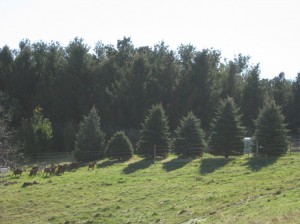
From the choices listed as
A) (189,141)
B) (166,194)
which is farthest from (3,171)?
(166,194)

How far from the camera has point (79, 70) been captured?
66.8 m

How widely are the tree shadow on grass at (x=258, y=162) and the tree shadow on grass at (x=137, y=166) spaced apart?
8.21 meters

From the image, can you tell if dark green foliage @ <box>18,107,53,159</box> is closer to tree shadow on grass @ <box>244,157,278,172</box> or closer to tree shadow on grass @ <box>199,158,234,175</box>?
tree shadow on grass @ <box>199,158,234,175</box>

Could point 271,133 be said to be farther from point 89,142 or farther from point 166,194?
point 89,142

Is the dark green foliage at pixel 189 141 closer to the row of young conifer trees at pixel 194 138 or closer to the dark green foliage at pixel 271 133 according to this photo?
the row of young conifer trees at pixel 194 138

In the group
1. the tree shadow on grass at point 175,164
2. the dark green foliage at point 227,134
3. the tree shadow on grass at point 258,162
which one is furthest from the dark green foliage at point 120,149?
the tree shadow on grass at point 258,162

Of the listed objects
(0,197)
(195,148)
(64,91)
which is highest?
(64,91)

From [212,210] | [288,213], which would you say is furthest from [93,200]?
[288,213]

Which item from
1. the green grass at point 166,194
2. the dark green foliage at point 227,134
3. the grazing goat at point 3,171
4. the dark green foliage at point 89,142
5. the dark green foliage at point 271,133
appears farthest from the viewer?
the dark green foliage at point 89,142

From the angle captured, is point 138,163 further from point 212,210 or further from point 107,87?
point 107,87

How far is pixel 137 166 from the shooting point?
1433 inches

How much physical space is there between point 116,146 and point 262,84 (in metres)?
34.6

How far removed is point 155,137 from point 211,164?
9359 millimetres

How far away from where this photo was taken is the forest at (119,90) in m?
62.2
